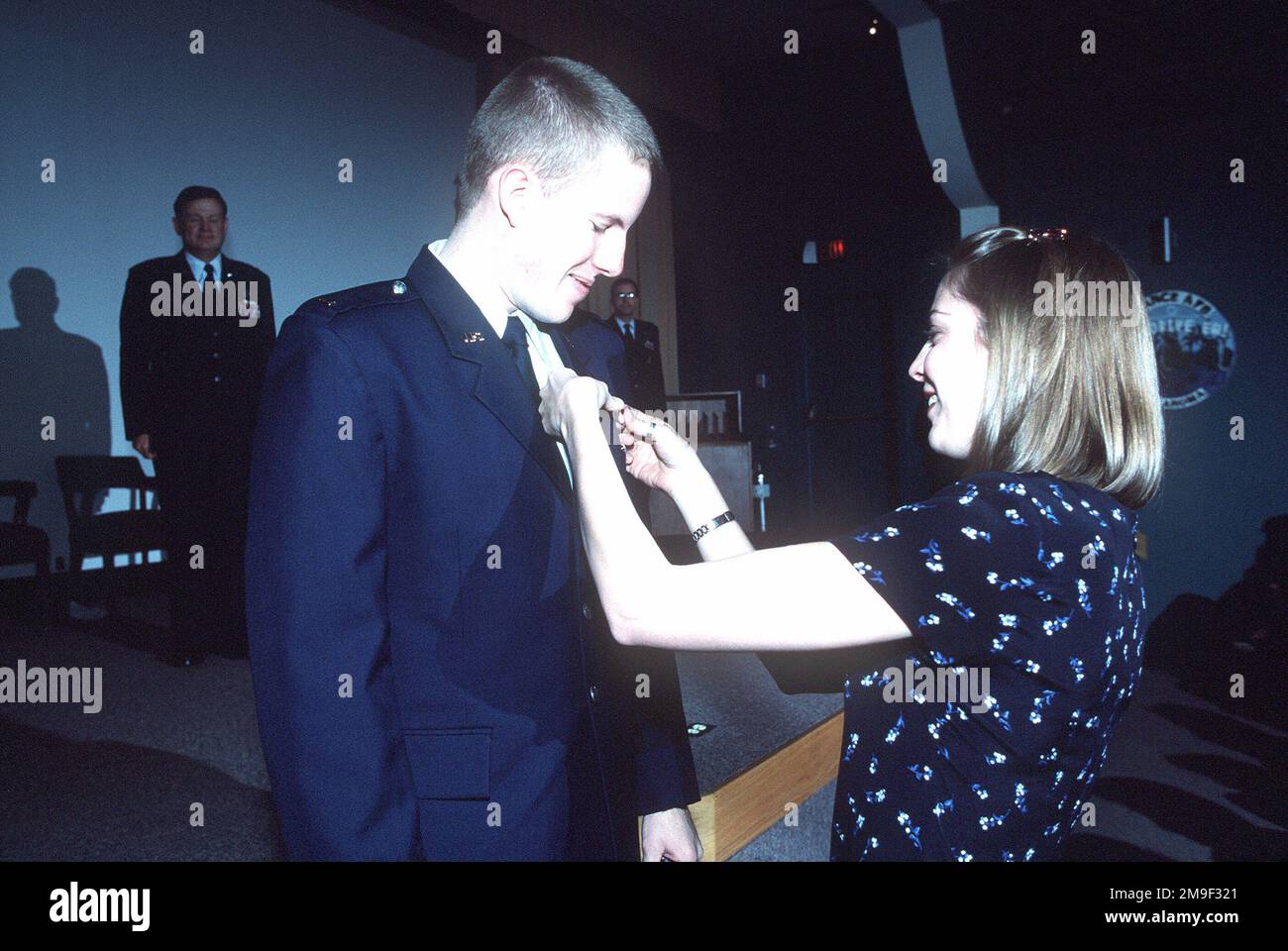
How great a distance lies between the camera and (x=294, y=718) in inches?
37.4

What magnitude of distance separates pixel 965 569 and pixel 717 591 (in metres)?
0.28

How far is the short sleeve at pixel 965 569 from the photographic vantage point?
98 centimetres

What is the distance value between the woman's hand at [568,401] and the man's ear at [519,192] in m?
0.21

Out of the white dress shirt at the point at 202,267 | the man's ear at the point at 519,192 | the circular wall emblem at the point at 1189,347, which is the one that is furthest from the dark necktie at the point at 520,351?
the circular wall emblem at the point at 1189,347

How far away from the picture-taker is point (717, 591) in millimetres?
1027

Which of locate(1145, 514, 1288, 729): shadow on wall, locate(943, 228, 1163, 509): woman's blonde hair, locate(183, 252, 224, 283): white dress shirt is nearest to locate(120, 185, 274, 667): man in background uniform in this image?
locate(183, 252, 224, 283): white dress shirt

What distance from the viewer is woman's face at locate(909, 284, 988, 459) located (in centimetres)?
114

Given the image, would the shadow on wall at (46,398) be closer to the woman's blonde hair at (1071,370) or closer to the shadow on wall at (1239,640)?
the woman's blonde hair at (1071,370)

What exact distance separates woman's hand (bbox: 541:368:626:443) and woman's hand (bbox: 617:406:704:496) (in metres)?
0.16

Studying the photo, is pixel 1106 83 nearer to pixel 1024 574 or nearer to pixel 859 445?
pixel 859 445

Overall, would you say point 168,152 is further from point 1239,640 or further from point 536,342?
point 1239,640
